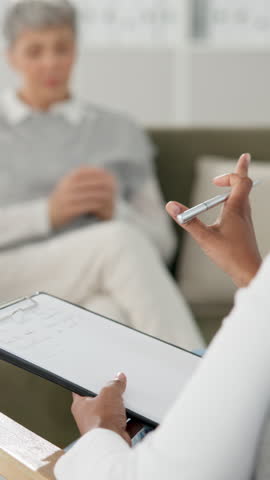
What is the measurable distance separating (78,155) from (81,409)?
50.1 inches

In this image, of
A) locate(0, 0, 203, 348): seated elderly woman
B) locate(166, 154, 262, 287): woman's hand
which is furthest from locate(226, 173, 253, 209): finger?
locate(0, 0, 203, 348): seated elderly woman

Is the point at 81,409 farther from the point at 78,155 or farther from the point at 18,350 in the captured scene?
the point at 78,155

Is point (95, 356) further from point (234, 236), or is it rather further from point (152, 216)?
point (152, 216)

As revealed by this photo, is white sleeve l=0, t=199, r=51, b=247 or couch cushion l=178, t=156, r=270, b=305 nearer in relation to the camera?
couch cushion l=178, t=156, r=270, b=305

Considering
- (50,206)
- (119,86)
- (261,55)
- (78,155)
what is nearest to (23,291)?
(50,206)

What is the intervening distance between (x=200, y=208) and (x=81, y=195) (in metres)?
0.98

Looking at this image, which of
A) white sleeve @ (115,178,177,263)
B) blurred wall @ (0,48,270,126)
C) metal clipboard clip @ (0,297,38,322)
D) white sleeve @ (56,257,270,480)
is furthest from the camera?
blurred wall @ (0,48,270,126)

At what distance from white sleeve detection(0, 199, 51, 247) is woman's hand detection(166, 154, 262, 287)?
3.36ft

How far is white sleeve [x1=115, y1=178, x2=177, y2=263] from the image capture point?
168 cm

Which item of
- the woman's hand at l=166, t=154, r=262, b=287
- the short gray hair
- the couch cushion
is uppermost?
the short gray hair

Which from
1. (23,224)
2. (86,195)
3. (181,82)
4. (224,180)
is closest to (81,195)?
(86,195)

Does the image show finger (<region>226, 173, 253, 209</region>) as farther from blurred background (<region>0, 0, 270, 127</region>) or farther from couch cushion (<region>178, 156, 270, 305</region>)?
blurred background (<region>0, 0, 270, 127</region>)

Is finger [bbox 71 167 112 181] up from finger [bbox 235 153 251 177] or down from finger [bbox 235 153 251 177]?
down

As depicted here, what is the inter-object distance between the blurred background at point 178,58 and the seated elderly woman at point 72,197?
1.26 metres
